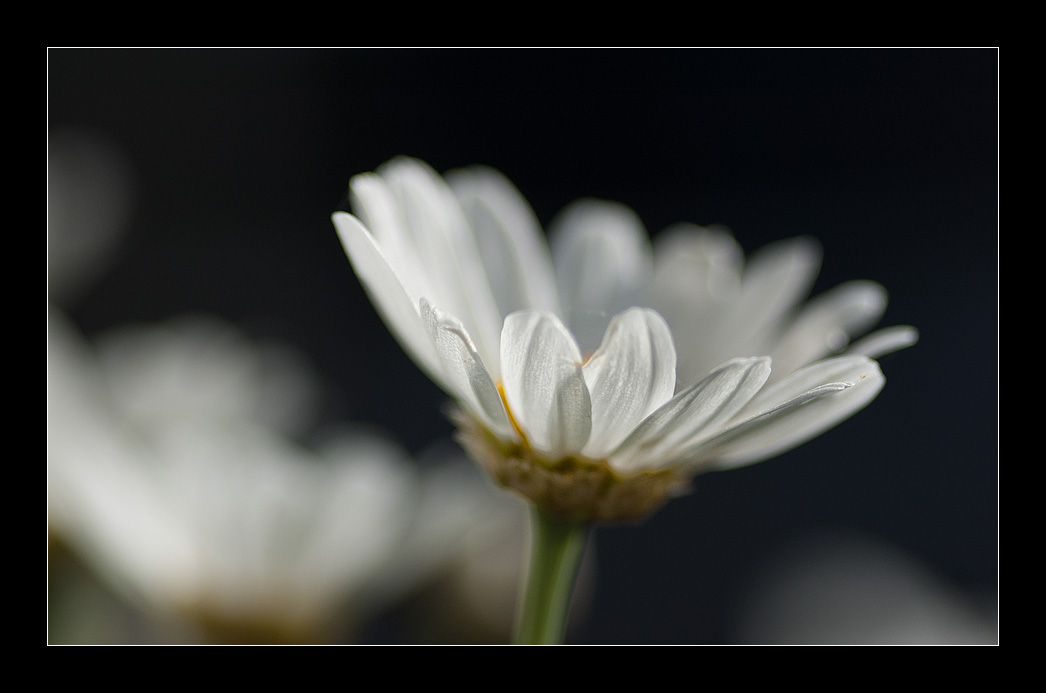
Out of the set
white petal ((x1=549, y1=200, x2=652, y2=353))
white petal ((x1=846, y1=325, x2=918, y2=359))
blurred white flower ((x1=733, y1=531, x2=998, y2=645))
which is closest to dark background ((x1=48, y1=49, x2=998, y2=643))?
blurred white flower ((x1=733, y1=531, x2=998, y2=645))

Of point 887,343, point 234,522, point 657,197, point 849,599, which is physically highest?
point 657,197

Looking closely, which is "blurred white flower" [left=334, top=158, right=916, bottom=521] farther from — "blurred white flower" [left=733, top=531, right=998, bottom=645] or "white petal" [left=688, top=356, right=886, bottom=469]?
"blurred white flower" [left=733, top=531, right=998, bottom=645]

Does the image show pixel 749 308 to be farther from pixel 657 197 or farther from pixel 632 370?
pixel 657 197

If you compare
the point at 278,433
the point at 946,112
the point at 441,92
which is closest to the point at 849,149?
the point at 946,112

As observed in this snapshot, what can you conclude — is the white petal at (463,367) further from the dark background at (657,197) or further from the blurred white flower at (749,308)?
the dark background at (657,197)

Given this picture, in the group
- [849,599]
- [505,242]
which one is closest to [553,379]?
[505,242]

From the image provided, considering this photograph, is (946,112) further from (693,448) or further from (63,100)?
(63,100)

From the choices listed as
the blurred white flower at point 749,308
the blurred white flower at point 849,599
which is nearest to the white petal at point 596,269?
the blurred white flower at point 749,308
